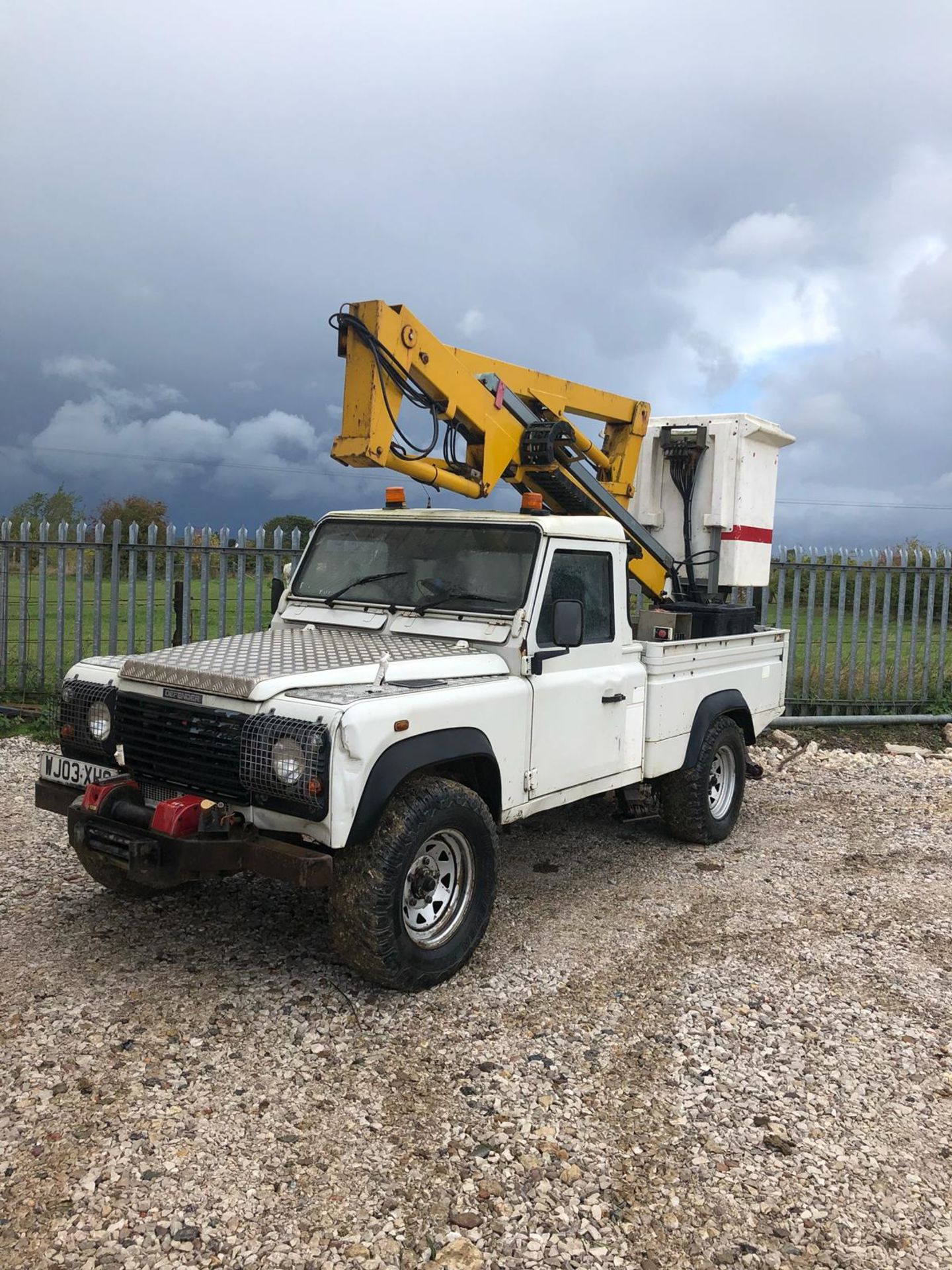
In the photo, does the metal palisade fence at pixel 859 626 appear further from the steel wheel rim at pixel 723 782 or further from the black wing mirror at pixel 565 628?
the black wing mirror at pixel 565 628

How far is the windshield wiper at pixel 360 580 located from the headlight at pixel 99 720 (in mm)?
1513

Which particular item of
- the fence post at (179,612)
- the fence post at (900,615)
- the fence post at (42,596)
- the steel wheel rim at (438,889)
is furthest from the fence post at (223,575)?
the fence post at (900,615)

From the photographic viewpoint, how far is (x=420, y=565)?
575 cm

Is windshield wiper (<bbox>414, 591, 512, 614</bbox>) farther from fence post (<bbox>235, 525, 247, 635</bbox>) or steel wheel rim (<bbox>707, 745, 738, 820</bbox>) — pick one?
fence post (<bbox>235, 525, 247, 635</bbox>)

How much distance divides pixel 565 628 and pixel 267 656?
152 centimetres

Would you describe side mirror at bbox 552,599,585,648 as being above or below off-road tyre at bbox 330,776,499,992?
above

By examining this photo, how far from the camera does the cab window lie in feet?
17.6

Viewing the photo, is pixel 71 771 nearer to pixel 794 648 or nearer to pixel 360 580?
pixel 360 580

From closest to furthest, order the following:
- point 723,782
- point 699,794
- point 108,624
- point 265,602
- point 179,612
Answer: point 179,612
point 699,794
point 723,782
point 108,624
point 265,602

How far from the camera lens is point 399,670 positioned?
15.5ft

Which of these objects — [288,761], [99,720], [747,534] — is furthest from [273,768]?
[747,534]

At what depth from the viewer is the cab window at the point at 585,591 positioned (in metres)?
5.37

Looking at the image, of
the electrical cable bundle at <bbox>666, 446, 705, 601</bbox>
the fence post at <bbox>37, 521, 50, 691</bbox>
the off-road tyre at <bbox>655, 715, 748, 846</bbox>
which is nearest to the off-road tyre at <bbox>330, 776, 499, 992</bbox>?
the off-road tyre at <bbox>655, 715, 748, 846</bbox>

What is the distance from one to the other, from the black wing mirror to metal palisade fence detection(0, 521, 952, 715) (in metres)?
5.22
